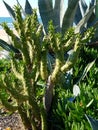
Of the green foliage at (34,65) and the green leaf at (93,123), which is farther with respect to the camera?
the green foliage at (34,65)

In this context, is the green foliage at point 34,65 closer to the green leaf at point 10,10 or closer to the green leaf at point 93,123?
the green leaf at point 93,123

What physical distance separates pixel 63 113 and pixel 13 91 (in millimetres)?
510

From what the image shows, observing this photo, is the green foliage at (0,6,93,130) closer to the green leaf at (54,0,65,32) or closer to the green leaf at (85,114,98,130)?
the green leaf at (85,114,98,130)

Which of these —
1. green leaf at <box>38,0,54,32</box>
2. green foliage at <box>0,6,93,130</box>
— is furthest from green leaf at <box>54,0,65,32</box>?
green foliage at <box>0,6,93,130</box>

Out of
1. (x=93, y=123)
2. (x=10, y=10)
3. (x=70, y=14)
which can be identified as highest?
(x=10, y=10)

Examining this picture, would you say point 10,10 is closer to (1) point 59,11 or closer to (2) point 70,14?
(1) point 59,11

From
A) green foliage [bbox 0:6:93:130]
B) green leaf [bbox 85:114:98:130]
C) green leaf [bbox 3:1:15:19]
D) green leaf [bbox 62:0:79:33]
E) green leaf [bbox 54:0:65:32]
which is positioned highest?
green leaf [bbox 3:1:15:19]

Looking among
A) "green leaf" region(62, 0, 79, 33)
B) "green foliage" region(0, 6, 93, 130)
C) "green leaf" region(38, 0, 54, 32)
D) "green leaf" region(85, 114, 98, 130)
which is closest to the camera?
"green leaf" region(85, 114, 98, 130)

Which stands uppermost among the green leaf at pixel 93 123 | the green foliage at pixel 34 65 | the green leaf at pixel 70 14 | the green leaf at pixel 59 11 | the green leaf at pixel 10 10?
the green leaf at pixel 10 10

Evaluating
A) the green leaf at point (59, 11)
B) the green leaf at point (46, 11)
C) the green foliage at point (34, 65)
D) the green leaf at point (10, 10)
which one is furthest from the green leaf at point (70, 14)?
the green foliage at point (34, 65)

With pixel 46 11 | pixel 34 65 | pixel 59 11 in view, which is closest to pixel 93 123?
pixel 34 65

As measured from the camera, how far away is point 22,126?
4.21 m

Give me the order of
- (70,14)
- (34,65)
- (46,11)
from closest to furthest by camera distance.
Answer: (34,65) < (70,14) < (46,11)

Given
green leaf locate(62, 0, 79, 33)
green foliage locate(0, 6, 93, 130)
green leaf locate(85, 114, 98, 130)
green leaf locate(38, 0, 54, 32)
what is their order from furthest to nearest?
green leaf locate(38, 0, 54, 32)
green leaf locate(62, 0, 79, 33)
green foliage locate(0, 6, 93, 130)
green leaf locate(85, 114, 98, 130)
